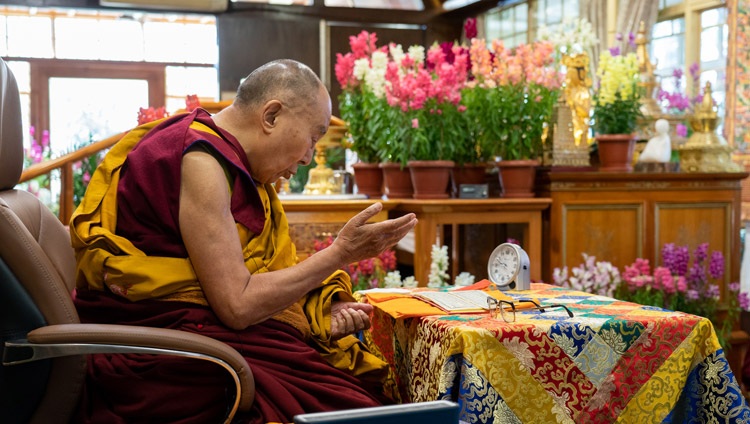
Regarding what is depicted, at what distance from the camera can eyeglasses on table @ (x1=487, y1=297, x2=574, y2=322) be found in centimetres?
180

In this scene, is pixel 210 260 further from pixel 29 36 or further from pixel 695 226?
pixel 29 36

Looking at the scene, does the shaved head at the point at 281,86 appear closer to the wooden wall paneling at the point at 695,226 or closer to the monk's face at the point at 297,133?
the monk's face at the point at 297,133

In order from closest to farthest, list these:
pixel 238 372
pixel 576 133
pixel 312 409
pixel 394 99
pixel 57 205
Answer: pixel 238 372, pixel 312 409, pixel 394 99, pixel 576 133, pixel 57 205

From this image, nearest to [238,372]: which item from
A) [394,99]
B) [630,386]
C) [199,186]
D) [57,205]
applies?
[199,186]

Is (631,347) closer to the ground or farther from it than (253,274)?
closer to the ground

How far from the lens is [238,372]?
4.93 feet

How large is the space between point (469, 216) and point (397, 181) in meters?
0.38

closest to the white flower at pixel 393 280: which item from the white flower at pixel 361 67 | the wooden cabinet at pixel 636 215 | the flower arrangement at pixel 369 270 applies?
the flower arrangement at pixel 369 270

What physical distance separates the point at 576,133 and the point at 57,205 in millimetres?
2610

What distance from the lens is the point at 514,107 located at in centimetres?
378

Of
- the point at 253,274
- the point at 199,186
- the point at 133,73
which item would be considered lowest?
the point at 253,274

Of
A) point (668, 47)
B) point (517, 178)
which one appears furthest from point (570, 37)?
point (668, 47)

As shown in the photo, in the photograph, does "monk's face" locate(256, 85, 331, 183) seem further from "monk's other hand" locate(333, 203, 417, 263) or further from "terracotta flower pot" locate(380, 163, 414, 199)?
"terracotta flower pot" locate(380, 163, 414, 199)

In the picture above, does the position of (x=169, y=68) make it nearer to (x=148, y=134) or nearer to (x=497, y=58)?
(x=497, y=58)
